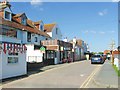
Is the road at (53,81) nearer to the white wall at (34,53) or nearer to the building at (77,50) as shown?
the white wall at (34,53)

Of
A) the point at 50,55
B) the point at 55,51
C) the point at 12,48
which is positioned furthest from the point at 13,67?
the point at 55,51

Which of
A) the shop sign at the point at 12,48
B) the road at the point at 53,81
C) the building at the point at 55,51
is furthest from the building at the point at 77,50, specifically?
the shop sign at the point at 12,48

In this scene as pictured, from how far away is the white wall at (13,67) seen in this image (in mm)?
16578

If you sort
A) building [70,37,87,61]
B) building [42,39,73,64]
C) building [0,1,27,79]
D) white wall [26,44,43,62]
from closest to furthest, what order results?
building [0,1,27,79], white wall [26,44,43,62], building [42,39,73,64], building [70,37,87,61]

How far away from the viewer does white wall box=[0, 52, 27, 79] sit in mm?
16578

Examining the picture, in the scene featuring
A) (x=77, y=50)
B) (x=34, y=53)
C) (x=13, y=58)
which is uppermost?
(x=77, y=50)

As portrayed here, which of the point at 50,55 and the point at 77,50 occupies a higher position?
the point at 77,50

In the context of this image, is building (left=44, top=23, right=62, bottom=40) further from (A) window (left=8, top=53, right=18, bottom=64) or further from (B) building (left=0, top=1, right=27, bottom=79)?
(A) window (left=8, top=53, right=18, bottom=64)

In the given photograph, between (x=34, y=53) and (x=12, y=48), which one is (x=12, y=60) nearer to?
(x=12, y=48)

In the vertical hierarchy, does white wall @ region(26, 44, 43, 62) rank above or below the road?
above

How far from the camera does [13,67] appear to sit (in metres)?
18.0

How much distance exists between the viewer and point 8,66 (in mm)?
17203

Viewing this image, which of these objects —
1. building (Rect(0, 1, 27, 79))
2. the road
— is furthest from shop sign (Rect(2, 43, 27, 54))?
the road

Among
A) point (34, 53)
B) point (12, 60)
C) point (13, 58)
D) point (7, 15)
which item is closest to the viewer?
point (12, 60)
